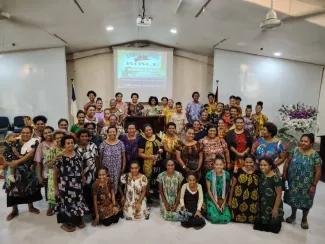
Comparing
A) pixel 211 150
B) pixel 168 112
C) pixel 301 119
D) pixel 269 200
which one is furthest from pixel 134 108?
pixel 301 119

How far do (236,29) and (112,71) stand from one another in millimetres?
4614

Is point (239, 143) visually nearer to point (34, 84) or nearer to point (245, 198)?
point (245, 198)

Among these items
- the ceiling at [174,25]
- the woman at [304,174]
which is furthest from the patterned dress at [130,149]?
the ceiling at [174,25]

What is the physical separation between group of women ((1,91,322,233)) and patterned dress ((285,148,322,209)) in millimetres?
10

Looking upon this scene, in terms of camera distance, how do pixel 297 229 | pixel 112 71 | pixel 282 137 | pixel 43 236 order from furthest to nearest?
1. pixel 112 71
2. pixel 282 137
3. pixel 297 229
4. pixel 43 236

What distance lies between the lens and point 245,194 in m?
3.03

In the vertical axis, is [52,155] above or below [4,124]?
above

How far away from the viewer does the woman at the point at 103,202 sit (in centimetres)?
299

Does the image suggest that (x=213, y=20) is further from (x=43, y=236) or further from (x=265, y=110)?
(x=43, y=236)

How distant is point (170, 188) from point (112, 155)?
874mm

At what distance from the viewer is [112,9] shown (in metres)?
5.29

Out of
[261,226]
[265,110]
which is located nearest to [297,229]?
[261,226]

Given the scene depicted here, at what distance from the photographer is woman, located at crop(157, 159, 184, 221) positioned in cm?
317

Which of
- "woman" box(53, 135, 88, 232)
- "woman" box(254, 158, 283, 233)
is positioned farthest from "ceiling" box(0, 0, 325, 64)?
"woman" box(53, 135, 88, 232)
